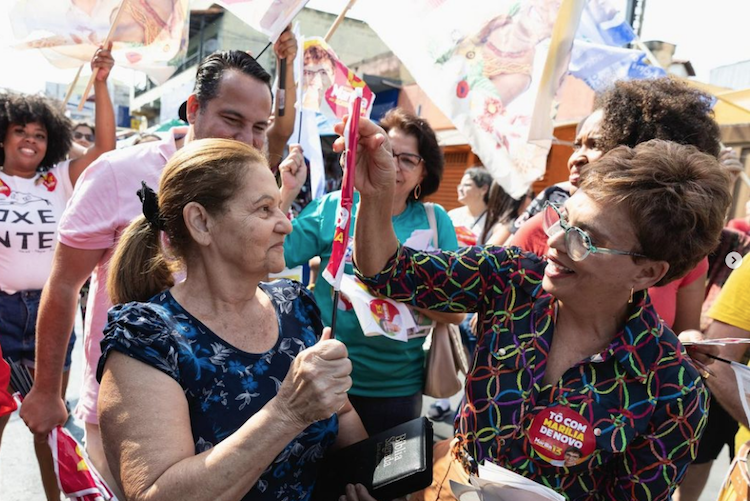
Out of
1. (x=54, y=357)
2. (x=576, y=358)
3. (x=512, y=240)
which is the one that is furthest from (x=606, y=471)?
(x=54, y=357)

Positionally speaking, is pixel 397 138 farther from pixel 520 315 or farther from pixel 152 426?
pixel 152 426

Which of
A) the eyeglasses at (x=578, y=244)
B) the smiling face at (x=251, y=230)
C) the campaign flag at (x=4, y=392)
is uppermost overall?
the eyeglasses at (x=578, y=244)

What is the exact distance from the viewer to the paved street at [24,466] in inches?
130

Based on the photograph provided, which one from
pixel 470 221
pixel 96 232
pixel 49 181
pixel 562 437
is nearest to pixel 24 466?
pixel 49 181

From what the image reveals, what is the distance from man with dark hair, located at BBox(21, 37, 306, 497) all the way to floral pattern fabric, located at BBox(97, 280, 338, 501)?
729mm

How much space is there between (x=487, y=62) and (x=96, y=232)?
88.5 inches

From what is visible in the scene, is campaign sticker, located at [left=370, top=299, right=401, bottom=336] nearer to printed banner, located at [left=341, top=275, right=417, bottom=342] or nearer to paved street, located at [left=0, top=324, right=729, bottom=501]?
printed banner, located at [left=341, top=275, right=417, bottom=342]

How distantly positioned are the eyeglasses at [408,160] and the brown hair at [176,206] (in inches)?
46.1

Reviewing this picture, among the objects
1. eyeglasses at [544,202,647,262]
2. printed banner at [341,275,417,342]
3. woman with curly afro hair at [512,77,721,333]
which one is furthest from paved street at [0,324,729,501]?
eyeglasses at [544,202,647,262]

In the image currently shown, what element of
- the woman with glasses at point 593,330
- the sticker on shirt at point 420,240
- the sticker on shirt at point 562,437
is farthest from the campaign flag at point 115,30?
the sticker on shirt at point 562,437

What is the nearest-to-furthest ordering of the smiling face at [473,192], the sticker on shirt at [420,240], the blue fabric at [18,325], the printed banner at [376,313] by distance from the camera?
the printed banner at [376,313], the sticker on shirt at [420,240], the blue fabric at [18,325], the smiling face at [473,192]

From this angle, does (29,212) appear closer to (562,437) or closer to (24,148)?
(24,148)

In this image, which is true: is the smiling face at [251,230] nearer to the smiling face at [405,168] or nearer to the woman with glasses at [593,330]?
the woman with glasses at [593,330]

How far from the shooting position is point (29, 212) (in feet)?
9.82
